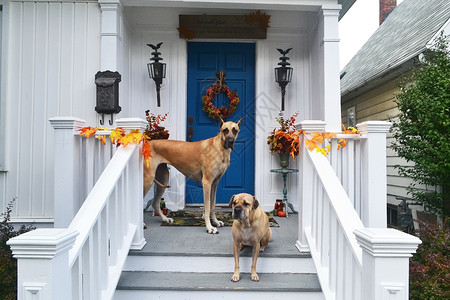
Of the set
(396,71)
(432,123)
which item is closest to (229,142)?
(432,123)

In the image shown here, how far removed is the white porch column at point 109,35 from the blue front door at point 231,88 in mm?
1341

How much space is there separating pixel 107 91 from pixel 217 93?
5.47 ft

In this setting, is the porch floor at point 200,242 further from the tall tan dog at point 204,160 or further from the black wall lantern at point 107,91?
the black wall lantern at point 107,91

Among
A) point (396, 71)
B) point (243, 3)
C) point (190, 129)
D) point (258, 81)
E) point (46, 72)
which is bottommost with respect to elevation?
point (190, 129)

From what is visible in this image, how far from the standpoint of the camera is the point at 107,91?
412cm

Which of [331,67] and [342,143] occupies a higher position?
[331,67]

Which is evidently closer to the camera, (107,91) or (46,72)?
(107,91)

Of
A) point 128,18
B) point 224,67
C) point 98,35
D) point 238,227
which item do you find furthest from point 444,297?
point 128,18

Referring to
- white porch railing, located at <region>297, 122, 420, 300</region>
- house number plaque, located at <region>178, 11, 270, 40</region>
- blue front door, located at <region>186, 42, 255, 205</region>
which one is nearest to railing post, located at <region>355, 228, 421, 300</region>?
white porch railing, located at <region>297, 122, 420, 300</region>

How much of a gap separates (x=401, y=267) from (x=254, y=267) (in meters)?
1.34

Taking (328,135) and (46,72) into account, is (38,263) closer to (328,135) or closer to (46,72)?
(328,135)

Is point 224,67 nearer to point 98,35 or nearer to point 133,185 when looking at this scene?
point 98,35

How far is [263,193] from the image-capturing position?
5.13m

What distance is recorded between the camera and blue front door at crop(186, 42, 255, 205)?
527 cm
